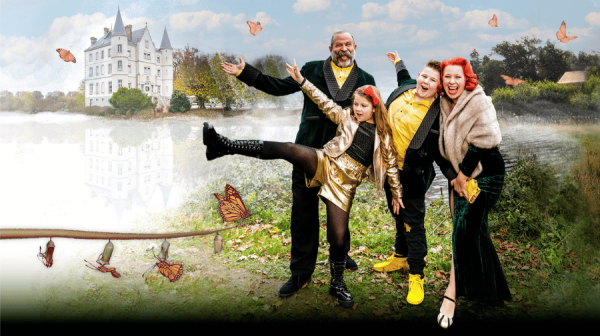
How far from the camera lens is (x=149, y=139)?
6.42 metres

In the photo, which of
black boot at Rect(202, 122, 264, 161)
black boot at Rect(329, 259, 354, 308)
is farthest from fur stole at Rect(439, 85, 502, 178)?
black boot at Rect(202, 122, 264, 161)

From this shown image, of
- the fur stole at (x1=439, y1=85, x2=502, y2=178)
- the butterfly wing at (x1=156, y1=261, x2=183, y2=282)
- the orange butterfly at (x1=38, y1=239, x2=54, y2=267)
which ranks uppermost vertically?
the fur stole at (x1=439, y1=85, x2=502, y2=178)

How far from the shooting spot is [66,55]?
5488 millimetres

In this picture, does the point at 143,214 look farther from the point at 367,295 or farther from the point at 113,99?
the point at 367,295

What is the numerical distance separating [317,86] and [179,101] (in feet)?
12.4

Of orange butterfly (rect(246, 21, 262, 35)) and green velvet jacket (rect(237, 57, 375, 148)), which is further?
orange butterfly (rect(246, 21, 262, 35))

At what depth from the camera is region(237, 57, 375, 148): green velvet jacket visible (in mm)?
3598

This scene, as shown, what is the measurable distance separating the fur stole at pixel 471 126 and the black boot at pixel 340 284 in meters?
1.37

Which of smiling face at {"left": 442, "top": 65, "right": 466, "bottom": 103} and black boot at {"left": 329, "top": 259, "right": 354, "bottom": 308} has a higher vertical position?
smiling face at {"left": 442, "top": 65, "right": 466, "bottom": 103}

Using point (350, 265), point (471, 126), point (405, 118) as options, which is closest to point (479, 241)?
point (471, 126)

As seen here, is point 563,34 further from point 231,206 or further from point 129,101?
point 129,101

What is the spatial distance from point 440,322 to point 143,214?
4713 millimetres

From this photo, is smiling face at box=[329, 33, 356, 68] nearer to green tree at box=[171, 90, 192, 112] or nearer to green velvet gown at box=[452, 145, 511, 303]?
green velvet gown at box=[452, 145, 511, 303]

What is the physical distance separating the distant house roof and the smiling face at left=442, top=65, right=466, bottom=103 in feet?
13.0
